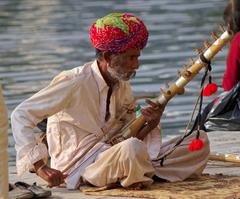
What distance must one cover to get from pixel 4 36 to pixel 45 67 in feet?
18.4

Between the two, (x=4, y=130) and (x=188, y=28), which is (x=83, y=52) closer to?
(x=188, y=28)

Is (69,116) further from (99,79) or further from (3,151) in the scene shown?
(3,151)

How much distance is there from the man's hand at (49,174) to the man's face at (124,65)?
0.69 m

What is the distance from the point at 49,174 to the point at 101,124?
0.57 m

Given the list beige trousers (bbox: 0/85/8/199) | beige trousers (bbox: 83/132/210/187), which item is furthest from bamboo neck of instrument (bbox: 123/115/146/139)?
beige trousers (bbox: 0/85/8/199)

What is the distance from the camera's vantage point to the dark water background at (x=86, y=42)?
13961 mm

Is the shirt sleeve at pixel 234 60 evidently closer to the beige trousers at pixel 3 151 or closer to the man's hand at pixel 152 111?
the man's hand at pixel 152 111

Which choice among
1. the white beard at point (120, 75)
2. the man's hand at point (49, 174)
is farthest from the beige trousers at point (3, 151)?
the white beard at point (120, 75)

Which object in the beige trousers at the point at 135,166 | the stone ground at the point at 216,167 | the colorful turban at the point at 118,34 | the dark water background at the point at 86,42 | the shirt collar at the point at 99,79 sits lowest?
the dark water background at the point at 86,42

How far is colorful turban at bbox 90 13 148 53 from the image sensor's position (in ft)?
24.1

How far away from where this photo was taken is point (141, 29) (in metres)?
7.43

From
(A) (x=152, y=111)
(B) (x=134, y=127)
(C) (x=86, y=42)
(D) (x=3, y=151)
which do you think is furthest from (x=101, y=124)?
(C) (x=86, y=42)

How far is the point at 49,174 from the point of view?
7199mm

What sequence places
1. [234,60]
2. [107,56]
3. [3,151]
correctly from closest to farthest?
[3,151], [107,56], [234,60]
